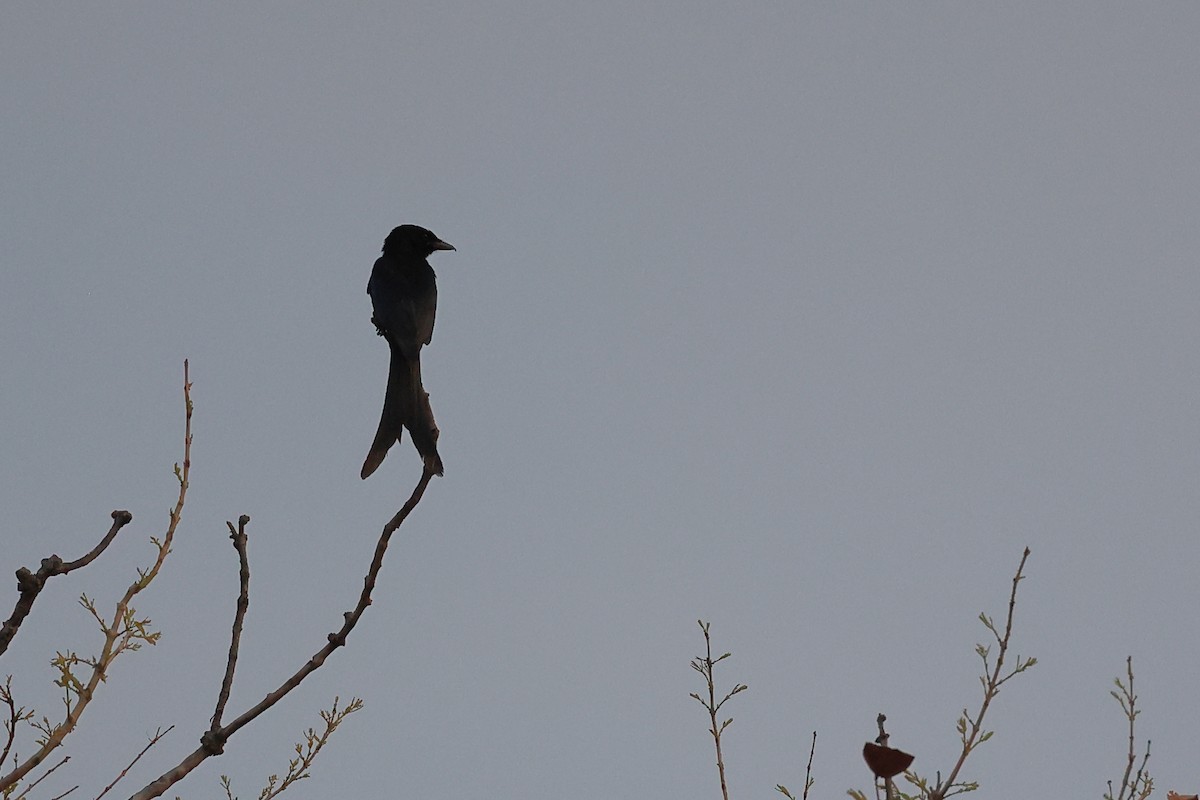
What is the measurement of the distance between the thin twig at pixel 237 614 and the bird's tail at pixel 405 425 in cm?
125

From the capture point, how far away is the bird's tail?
13.3 ft

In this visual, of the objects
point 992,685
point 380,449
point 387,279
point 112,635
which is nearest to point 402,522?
point 112,635

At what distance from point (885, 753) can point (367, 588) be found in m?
1.31

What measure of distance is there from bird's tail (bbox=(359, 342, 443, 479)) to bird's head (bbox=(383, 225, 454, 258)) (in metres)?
Answer: 2.03

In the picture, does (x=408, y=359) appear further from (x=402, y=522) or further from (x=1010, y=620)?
(x=1010, y=620)

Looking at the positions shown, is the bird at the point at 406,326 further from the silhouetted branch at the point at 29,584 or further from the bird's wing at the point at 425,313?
the silhouetted branch at the point at 29,584

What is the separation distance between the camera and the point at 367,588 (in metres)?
2.62

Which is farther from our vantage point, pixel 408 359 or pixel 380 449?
pixel 408 359

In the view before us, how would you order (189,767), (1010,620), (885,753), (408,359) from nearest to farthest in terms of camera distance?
(885,753) → (189,767) → (1010,620) → (408,359)

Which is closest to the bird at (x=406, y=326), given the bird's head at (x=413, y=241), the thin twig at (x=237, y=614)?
the bird's head at (x=413, y=241)

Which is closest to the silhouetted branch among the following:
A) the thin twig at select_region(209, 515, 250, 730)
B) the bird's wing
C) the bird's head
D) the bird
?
the thin twig at select_region(209, 515, 250, 730)

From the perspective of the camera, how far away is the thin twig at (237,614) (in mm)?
2438

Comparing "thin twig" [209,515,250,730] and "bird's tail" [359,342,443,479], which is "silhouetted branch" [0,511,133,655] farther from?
"bird's tail" [359,342,443,479]

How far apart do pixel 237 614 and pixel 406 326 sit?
3.39 m
